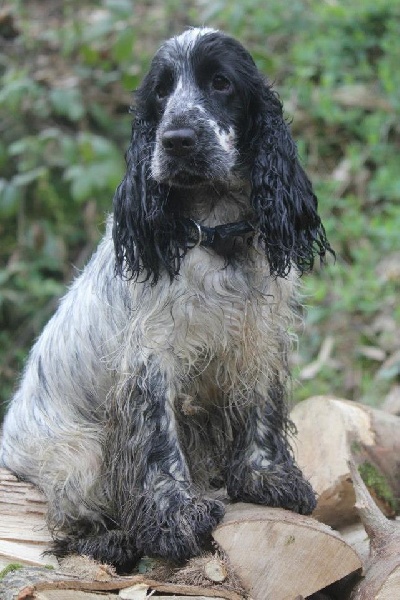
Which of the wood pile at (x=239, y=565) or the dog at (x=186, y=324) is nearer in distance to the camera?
the wood pile at (x=239, y=565)

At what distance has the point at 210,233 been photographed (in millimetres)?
3955

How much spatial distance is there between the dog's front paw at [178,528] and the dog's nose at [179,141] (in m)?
1.37

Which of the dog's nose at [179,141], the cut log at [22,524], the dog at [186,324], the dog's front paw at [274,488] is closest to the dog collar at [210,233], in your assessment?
the dog at [186,324]

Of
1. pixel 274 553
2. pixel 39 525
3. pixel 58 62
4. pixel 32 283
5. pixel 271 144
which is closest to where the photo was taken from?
pixel 274 553

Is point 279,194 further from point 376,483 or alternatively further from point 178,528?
point 376,483

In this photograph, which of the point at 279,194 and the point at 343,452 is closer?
the point at 279,194

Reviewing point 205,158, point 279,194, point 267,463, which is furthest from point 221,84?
point 267,463

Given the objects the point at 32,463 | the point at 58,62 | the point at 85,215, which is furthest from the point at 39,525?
the point at 58,62

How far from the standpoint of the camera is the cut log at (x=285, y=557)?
3.70 metres

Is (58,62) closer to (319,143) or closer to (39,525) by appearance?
(319,143)

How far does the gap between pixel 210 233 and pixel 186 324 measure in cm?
38

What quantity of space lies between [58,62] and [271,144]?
624 centimetres

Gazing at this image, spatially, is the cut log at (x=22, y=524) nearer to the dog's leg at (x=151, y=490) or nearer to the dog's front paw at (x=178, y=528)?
the dog's leg at (x=151, y=490)

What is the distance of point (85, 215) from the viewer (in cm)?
888
